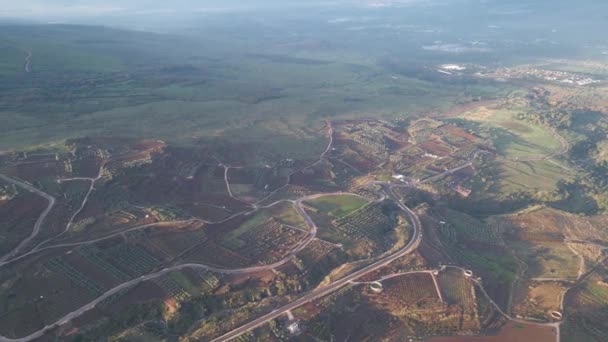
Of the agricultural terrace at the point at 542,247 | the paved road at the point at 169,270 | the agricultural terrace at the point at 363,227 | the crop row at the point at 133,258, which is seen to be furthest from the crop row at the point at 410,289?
the crop row at the point at 133,258

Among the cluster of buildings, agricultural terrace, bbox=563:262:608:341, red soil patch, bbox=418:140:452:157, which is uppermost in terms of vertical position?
the cluster of buildings

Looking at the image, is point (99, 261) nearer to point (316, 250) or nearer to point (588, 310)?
point (316, 250)

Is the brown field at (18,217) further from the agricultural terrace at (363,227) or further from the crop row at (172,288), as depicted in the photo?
the agricultural terrace at (363,227)

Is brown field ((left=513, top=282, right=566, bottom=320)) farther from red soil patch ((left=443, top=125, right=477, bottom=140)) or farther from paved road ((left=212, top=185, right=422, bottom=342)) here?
red soil patch ((left=443, top=125, right=477, bottom=140))

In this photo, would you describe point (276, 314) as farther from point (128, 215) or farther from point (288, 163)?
point (288, 163)

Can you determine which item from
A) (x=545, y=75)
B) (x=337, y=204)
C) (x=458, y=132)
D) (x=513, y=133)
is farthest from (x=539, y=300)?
(x=545, y=75)

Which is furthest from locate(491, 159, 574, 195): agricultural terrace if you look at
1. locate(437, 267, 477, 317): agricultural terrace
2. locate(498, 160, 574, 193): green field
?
locate(437, 267, 477, 317): agricultural terrace
